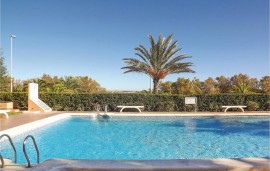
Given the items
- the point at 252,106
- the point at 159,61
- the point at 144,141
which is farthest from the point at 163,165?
the point at 159,61

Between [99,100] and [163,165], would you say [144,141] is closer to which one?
[163,165]

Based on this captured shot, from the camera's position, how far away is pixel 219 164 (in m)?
4.12

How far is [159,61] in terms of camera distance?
77.9 ft

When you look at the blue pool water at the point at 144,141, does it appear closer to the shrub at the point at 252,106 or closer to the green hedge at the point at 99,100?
the green hedge at the point at 99,100

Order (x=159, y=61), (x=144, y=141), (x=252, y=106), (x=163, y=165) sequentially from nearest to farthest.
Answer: (x=163, y=165), (x=144, y=141), (x=252, y=106), (x=159, y=61)

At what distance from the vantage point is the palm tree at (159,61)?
23641 millimetres

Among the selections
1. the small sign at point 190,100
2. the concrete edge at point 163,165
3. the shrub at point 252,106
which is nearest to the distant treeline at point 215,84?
the shrub at point 252,106

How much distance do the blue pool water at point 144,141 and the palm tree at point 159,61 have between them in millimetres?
8963

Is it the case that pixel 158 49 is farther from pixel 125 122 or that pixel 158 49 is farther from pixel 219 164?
pixel 219 164

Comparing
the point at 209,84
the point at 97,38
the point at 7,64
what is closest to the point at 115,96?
the point at 97,38

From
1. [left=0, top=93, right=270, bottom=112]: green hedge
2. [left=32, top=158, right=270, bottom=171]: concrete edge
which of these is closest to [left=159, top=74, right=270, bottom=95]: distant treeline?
[left=0, top=93, right=270, bottom=112]: green hedge

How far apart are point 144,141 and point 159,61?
1428cm

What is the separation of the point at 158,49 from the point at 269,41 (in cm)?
1052

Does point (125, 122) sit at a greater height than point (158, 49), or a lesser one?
lesser
